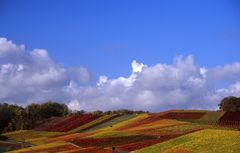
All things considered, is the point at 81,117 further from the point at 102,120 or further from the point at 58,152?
the point at 58,152

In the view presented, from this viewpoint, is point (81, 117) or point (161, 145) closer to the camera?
point (161, 145)

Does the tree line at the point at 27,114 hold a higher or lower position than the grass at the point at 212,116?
higher

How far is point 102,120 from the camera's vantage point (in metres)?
129

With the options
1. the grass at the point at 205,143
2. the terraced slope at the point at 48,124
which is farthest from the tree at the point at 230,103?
the grass at the point at 205,143

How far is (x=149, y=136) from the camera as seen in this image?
74000 mm

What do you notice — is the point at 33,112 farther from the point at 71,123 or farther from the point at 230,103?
the point at 230,103

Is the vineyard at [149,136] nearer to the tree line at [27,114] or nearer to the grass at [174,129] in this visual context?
the grass at [174,129]

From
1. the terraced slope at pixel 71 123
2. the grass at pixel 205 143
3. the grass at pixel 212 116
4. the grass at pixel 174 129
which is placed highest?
the terraced slope at pixel 71 123

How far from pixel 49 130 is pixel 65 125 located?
4422 mm

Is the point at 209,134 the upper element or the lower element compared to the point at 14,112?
lower

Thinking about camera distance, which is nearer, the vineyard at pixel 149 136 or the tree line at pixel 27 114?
the vineyard at pixel 149 136

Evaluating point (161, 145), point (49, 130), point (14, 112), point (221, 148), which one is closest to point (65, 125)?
point (49, 130)

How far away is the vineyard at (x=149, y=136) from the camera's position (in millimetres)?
56344

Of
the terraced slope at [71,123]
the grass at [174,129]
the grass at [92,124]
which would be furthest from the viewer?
the terraced slope at [71,123]
